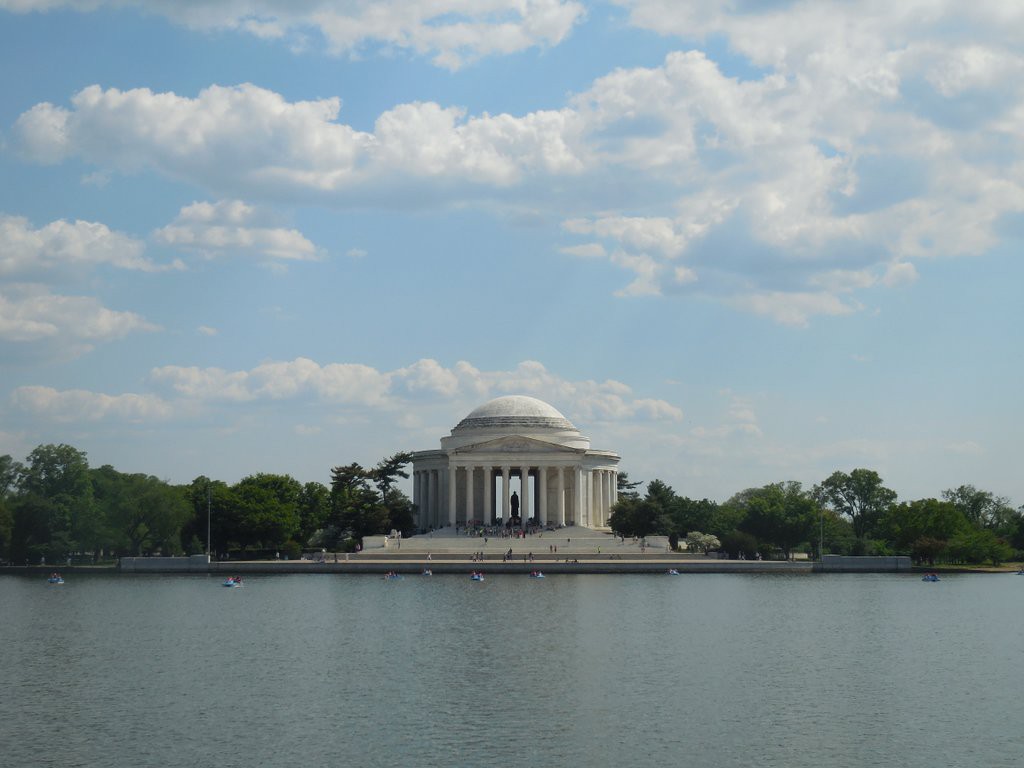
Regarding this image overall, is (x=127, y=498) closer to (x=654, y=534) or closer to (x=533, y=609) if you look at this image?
(x=654, y=534)

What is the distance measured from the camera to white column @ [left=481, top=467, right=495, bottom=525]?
481ft

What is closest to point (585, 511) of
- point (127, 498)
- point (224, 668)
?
point (127, 498)

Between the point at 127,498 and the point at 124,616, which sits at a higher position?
the point at 127,498

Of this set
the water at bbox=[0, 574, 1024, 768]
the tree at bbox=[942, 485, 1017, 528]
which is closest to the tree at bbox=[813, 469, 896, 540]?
the tree at bbox=[942, 485, 1017, 528]

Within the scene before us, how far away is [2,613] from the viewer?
7319cm

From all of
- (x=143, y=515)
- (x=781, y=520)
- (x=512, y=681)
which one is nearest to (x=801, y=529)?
(x=781, y=520)

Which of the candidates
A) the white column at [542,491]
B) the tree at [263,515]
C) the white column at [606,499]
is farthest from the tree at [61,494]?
the white column at [606,499]

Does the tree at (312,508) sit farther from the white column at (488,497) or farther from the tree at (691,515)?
the tree at (691,515)

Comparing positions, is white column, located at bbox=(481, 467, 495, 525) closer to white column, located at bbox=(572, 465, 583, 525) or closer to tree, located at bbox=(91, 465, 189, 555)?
white column, located at bbox=(572, 465, 583, 525)

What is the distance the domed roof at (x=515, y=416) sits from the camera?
148 metres

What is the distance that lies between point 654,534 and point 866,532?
123ft

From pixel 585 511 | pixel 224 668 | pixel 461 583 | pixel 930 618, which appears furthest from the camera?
pixel 585 511

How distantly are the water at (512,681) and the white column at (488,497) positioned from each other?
64385mm

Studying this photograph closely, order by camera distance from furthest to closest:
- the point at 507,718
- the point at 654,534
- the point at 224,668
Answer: the point at 654,534 → the point at 224,668 → the point at 507,718
